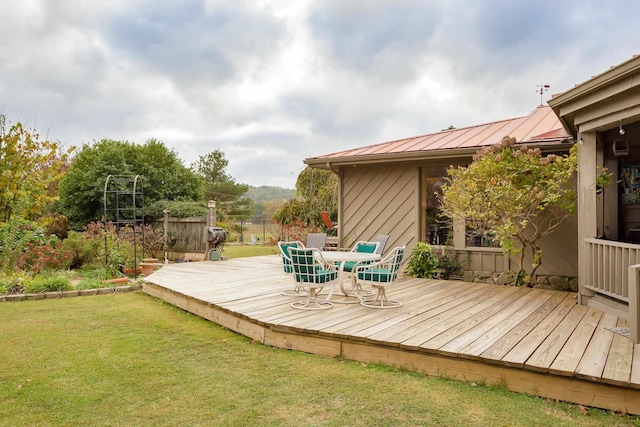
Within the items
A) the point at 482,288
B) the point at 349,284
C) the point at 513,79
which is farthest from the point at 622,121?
the point at 513,79

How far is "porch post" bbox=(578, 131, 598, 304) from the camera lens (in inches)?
185

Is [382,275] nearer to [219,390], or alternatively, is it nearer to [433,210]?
[219,390]

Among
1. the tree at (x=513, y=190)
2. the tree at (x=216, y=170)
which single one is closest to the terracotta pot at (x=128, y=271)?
the tree at (x=513, y=190)

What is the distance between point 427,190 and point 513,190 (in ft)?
6.73

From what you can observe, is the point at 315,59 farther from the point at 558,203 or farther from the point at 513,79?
the point at 558,203

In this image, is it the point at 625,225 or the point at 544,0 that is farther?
the point at 544,0

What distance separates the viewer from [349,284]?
21.4 ft

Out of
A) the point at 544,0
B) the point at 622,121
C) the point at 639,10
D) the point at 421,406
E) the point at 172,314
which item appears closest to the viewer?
the point at 421,406

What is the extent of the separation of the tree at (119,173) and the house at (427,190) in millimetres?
7898

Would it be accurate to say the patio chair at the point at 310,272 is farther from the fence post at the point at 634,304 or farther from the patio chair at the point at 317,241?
the fence post at the point at 634,304

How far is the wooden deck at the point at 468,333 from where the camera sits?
2715 millimetres

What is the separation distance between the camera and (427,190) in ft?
24.5

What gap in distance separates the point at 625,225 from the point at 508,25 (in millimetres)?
5808

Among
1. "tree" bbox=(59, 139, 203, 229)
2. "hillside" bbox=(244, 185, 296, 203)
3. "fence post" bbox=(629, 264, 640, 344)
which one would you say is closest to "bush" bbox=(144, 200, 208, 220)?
"tree" bbox=(59, 139, 203, 229)
